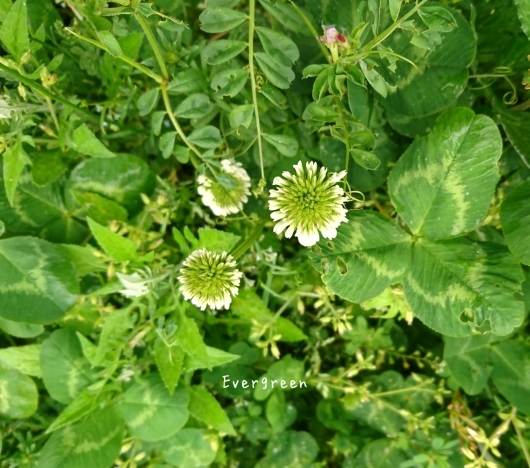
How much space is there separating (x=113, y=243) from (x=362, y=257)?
628mm

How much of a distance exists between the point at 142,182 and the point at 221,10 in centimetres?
61

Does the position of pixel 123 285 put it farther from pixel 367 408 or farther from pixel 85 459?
pixel 367 408

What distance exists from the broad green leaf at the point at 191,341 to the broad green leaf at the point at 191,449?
454mm

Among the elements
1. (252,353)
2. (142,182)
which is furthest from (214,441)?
(142,182)

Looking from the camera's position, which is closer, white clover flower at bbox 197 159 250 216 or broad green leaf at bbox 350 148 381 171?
broad green leaf at bbox 350 148 381 171

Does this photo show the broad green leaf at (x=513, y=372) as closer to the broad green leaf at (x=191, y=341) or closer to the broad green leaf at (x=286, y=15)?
the broad green leaf at (x=191, y=341)

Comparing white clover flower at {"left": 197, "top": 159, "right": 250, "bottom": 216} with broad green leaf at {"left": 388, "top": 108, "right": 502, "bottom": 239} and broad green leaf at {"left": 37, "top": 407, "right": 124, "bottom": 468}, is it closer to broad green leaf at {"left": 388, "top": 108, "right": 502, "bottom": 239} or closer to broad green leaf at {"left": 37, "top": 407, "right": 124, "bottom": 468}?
broad green leaf at {"left": 388, "top": 108, "right": 502, "bottom": 239}

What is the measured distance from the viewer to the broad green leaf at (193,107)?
3.98 ft

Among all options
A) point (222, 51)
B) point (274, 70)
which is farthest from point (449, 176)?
point (222, 51)

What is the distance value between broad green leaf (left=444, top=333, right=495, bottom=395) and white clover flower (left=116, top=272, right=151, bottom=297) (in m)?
0.93

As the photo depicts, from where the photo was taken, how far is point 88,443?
59.0 inches

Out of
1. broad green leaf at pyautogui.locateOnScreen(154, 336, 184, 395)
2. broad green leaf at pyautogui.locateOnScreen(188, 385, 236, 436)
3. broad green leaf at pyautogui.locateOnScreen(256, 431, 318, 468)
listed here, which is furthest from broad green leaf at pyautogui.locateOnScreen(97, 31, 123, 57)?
broad green leaf at pyautogui.locateOnScreen(256, 431, 318, 468)

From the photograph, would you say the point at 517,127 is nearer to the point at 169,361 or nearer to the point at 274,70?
the point at 274,70

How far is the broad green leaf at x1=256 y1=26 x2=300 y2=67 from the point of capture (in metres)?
1.09
